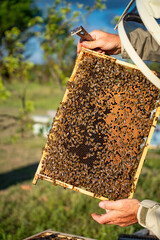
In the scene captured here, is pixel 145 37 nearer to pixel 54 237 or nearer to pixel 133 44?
pixel 133 44

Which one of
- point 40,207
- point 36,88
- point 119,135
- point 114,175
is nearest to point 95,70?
point 119,135

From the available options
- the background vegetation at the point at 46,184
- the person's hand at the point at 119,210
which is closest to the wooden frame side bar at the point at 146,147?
the person's hand at the point at 119,210

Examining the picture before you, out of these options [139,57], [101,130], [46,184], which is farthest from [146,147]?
[46,184]

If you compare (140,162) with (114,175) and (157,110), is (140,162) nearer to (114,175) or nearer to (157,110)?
(114,175)

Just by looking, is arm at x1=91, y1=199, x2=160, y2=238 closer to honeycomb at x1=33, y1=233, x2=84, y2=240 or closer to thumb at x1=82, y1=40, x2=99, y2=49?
honeycomb at x1=33, y1=233, x2=84, y2=240

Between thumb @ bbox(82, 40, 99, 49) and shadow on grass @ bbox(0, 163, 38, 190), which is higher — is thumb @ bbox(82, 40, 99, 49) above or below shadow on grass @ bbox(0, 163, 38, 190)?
above

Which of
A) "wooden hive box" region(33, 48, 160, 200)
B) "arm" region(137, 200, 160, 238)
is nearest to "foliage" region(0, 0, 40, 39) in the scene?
"wooden hive box" region(33, 48, 160, 200)

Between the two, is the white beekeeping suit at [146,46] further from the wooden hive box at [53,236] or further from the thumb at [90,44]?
the wooden hive box at [53,236]

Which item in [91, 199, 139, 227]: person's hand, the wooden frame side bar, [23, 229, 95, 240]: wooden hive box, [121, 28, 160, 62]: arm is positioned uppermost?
[121, 28, 160, 62]: arm
